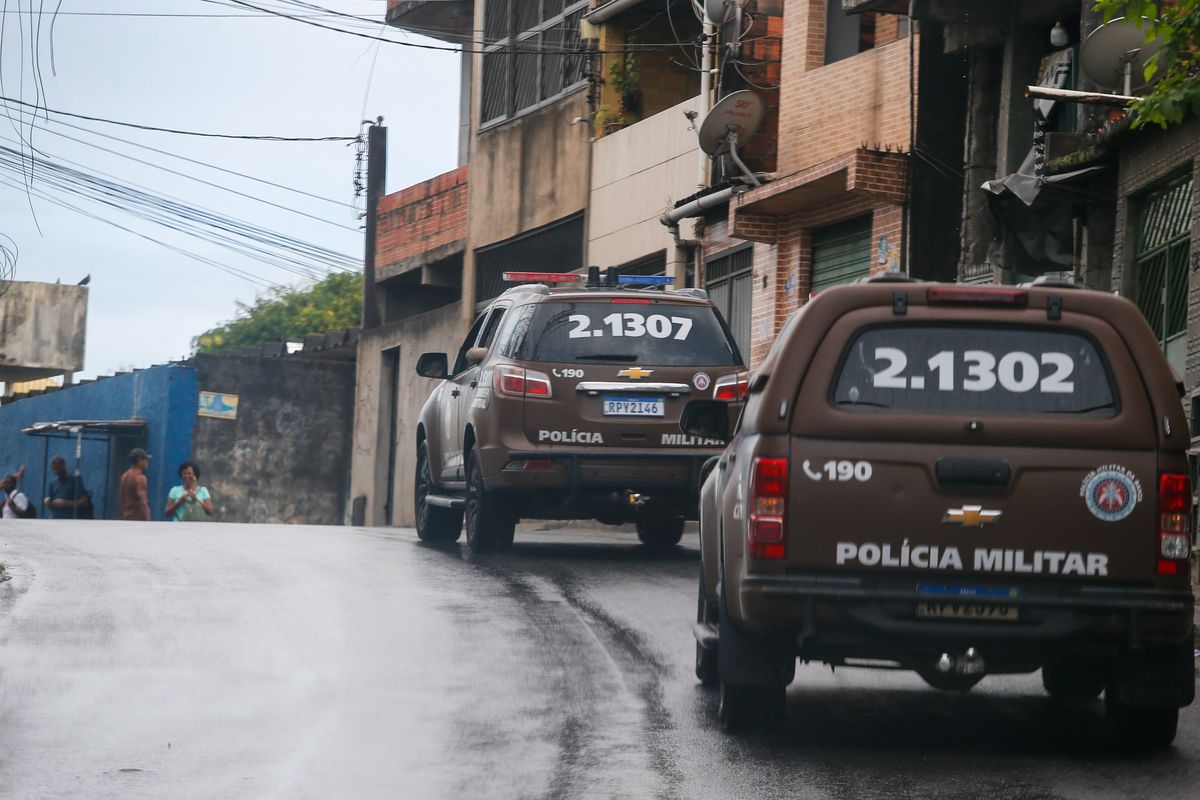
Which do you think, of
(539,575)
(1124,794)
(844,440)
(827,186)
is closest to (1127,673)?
(1124,794)

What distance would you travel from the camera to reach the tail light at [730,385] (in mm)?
14193

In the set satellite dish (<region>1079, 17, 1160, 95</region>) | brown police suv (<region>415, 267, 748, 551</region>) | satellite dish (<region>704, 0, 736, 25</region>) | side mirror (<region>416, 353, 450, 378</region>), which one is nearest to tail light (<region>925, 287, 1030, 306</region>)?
brown police suv (<region>415, 267, 748, 551</region>)

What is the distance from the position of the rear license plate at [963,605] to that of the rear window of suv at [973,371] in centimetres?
69

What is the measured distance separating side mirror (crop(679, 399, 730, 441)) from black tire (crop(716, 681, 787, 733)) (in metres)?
1.41

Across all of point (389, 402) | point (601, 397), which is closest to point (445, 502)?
point (601, 397)

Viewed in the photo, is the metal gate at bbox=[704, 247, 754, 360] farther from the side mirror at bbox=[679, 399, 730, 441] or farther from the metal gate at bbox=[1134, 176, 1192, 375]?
the side mirror at bbox=[679, 399, 730, 441]

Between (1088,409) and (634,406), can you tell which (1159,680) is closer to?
(1088,409)

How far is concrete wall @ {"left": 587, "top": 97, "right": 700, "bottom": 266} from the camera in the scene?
27.1 metres

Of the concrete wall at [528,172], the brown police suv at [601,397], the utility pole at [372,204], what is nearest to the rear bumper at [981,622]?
the brown police suv at [601,397]

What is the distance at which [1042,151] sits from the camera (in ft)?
61.4

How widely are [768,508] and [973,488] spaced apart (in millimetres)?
784

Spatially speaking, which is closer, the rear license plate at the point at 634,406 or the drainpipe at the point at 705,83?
the rear license plate at the point at 634,406

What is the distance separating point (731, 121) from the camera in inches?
940

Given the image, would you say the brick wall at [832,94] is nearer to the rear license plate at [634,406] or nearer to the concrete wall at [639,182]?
the concrete wall at [639,182]
